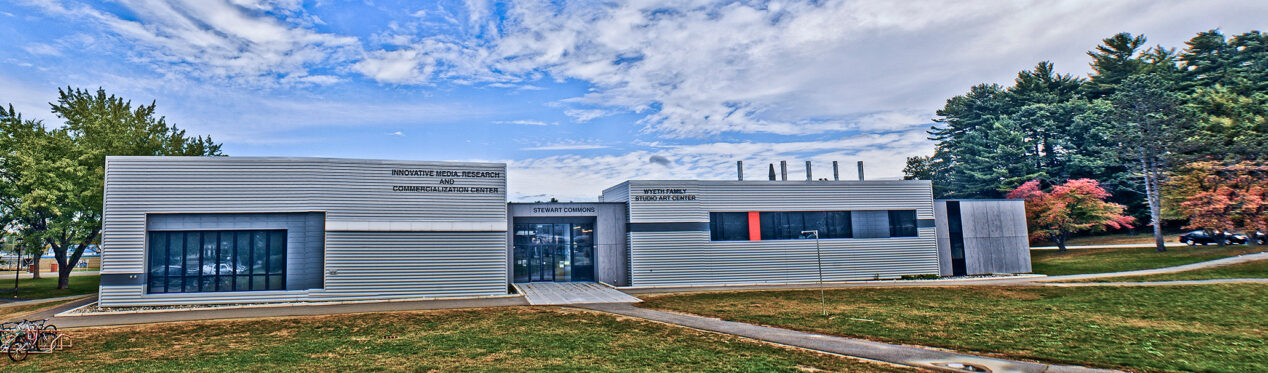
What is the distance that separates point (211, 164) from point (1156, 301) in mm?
34620

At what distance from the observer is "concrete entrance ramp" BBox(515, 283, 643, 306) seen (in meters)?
22.0

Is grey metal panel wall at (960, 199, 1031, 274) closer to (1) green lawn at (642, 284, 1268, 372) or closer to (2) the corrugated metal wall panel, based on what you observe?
(2) the corrugated metal wall panel

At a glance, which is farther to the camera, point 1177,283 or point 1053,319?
point 1177,283

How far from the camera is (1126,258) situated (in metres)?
35.5

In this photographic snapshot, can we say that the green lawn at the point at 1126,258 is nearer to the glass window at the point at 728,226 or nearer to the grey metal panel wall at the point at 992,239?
the grey metal panel wall at the point at 992,239

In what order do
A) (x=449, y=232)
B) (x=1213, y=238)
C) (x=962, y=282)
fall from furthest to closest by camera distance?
(x=1213, y=238), (x=962, y=282), (x=449, y=232)

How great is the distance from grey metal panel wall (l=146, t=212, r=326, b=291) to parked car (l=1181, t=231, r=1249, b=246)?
53.3 metres

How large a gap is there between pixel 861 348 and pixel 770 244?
1680 cm

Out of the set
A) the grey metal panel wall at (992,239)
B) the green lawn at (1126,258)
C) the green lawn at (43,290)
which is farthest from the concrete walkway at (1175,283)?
the green lawn at (43,290)

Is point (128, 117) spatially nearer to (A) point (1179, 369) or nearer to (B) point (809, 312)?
(B) point (809, 312)

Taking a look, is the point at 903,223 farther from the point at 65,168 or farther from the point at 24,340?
the point at 65,168

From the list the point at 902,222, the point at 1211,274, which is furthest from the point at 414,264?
the point at 1211,274

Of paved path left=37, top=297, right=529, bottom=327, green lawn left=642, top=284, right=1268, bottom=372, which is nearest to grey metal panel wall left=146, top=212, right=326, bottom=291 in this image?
paved path left=37, top=297, right=529, bottom=327

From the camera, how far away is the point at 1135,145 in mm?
40062
